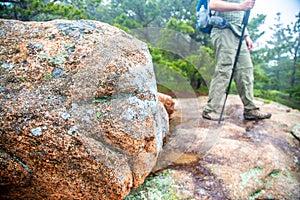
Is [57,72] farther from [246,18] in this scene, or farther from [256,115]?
[256,115]

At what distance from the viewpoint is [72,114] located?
1.21 metres

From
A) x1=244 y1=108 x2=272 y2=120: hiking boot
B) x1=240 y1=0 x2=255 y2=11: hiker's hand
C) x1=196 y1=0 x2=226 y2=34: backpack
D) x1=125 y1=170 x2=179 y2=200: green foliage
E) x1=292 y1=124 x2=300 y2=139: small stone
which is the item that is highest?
x1=240 y1=0 x2=255 y2=11: hiker's hand

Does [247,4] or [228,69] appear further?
[228,69]

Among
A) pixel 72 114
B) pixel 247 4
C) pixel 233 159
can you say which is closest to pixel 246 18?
pixel 247 4

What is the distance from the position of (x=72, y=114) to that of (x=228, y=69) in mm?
2580

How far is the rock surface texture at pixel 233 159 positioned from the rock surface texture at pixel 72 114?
0.52m

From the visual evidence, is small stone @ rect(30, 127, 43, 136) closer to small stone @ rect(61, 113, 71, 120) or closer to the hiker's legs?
small stone @ rect(61, 113, 71, 120)

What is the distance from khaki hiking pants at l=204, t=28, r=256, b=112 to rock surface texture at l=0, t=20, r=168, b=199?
6.50 feet

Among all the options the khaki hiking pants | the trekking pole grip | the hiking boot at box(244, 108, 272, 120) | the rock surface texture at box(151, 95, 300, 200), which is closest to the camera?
the rock surface texture at box(151, 95, 300, 200)

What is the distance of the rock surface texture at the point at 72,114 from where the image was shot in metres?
1.15

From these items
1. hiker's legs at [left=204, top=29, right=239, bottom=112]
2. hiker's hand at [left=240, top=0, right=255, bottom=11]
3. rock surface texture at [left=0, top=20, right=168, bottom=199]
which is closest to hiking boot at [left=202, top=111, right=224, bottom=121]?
hiker's legs at [left=204, top=29, right=239, bottom=112]

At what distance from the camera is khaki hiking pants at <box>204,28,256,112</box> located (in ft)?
10.1

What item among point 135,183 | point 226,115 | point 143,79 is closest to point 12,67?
point 143,79

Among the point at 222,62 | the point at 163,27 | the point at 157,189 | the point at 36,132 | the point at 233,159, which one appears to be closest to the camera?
the point at 36,132
